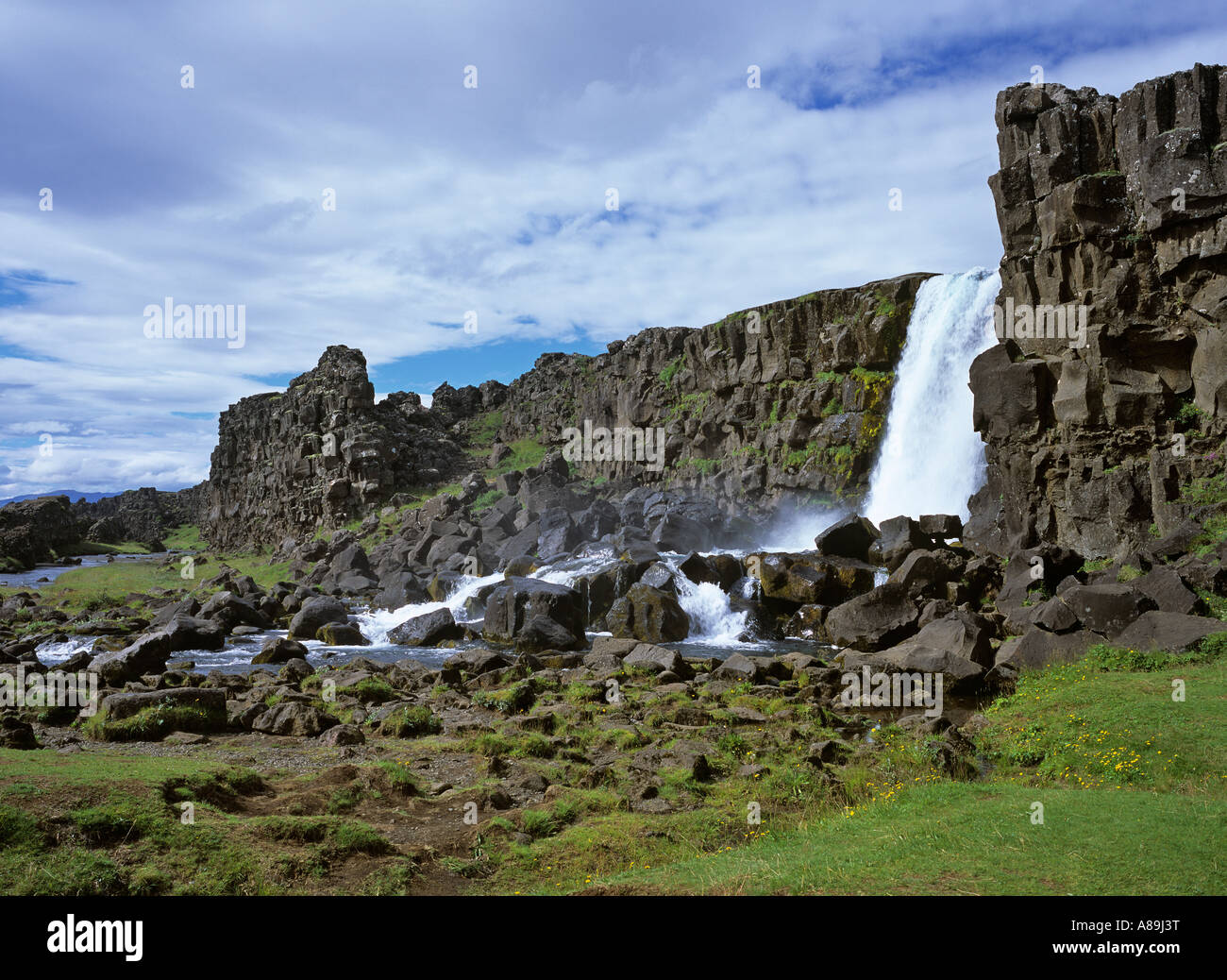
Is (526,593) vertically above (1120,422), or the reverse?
(1120,422)

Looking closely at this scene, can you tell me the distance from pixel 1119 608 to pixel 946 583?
10.9 m

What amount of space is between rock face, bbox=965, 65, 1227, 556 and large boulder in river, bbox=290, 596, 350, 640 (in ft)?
107

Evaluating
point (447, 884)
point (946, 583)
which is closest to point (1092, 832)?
point (447, 884)

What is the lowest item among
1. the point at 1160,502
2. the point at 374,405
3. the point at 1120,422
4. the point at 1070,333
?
the point at 1160,502

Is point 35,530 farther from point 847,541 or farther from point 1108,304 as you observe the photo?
point 1108,304

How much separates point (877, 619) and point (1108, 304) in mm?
16722

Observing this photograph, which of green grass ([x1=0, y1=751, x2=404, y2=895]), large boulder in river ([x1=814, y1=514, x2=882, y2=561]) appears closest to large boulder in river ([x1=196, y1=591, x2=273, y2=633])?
large boulder in river ([x1=814, y1=514, x2=882, y2=561])

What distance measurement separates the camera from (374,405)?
9044 centimetres

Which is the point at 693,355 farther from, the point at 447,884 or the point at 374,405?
the point at 447,884

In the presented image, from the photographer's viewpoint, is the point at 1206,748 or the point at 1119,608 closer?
the point at 1206,748

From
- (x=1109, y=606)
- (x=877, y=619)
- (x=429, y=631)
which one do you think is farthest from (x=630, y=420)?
(x=1109, y=606)

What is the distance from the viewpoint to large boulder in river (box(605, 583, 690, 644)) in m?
34.9

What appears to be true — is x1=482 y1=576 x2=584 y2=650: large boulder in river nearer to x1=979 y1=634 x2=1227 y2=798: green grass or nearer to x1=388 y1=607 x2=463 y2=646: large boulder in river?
x1=388 y1=607 x2=463 y2=646: large boulder in river
